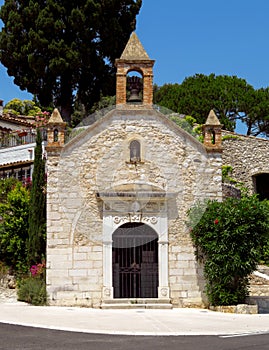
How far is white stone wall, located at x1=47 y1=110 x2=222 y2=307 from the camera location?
60.2 feet

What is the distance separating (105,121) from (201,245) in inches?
204

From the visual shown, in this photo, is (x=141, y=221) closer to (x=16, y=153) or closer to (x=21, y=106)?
(x=16, y=153)

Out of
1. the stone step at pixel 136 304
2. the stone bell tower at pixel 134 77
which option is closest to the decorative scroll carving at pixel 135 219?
the stone step at pixel 136 304

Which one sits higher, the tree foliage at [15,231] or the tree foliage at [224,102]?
the tree foliage at [224,102]

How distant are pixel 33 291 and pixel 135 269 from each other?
11.3ft

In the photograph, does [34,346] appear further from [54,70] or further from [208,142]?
[54,70]

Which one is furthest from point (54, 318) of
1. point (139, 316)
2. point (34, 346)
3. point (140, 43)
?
point (140, 43)

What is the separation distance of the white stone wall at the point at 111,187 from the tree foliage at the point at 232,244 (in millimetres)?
942

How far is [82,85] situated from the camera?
33844 millimetres

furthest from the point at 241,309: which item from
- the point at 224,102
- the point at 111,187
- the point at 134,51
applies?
the point at 224,102

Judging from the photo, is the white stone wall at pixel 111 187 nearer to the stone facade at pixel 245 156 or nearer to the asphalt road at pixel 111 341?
the asphalt road at pixel 111 341

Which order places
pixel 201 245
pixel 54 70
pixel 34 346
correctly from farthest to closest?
pixel 54 70
pixel 201 245
pixel 34 346

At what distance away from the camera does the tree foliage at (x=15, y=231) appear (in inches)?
806

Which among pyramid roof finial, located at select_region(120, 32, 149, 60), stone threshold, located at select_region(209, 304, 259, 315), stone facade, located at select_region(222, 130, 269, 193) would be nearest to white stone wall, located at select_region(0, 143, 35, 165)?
pyramid roof finial, located at select_region(120, 32, 149, 60)
